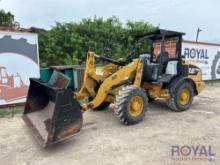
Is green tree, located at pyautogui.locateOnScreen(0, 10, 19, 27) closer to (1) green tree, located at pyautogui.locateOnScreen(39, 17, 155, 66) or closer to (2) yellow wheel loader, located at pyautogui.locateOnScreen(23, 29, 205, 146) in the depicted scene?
(1) green tree, located at pyautogui.locateOnScreen(39, 17, 155, 66)

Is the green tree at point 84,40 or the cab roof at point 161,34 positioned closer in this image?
the cab roof at point 161,34

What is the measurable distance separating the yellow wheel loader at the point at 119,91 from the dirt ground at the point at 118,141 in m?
0.27

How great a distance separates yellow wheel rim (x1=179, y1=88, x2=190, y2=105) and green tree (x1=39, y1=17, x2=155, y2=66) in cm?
437

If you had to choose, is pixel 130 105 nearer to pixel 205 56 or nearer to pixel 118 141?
pixel 118 141

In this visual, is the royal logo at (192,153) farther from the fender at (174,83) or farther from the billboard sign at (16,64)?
the billboard sign at (16,64)

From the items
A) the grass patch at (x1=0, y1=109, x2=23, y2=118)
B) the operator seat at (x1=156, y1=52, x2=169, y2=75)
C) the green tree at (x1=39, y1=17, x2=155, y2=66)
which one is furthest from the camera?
Answer: the green tree at (x1=39, y1=17, x2=155, y2=66)

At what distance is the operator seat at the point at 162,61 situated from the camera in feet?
20.3

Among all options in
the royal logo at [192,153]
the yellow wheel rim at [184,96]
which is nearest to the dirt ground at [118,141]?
the royal logo at [192,153]

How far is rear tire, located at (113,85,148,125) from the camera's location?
5.14 m

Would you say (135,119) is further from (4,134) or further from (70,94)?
(4,134)

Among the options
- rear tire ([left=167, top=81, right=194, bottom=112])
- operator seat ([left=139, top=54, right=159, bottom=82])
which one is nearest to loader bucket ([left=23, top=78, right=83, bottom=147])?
operator seat ([left=139, top=54, right=159, bottom=82])

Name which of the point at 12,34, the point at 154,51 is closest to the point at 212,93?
the point at 154,51

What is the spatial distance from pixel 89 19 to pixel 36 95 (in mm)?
5726

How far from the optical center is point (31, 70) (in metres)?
7.74
